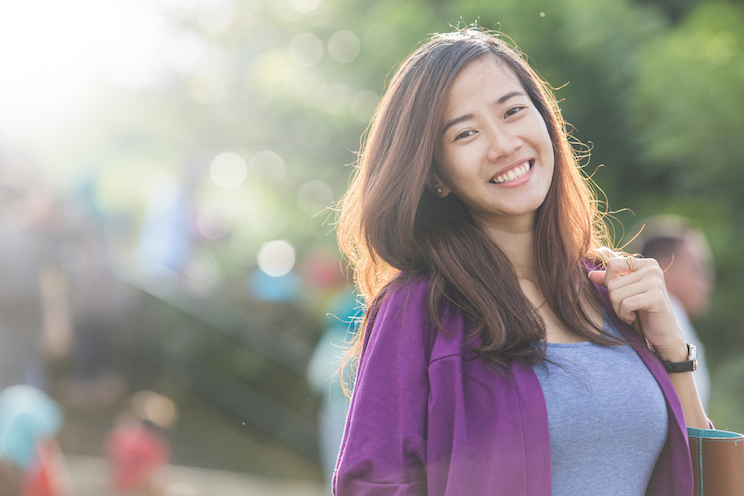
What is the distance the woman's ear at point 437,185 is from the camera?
139cm

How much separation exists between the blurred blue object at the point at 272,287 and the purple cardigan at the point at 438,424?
5006mm

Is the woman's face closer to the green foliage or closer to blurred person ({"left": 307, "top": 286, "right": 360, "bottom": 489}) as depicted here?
the green foliage

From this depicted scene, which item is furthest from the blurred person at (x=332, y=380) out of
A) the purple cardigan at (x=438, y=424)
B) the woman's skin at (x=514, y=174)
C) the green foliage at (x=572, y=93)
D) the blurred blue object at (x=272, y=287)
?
the blurred blue object at (x=272, y=287)

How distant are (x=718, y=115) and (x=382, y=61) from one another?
207 cm

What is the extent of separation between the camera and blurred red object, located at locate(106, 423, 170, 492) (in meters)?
4.70

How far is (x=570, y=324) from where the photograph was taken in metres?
1.34

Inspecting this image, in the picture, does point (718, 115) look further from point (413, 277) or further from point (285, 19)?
point (285, 19)

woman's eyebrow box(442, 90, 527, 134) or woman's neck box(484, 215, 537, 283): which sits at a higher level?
woman's eyebrow box(442, 90, 527, 134)

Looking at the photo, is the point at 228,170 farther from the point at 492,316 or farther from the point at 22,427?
the point at 492,316

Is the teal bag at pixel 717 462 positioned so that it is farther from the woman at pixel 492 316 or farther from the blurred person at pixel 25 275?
the blurred person at pixel 25 275

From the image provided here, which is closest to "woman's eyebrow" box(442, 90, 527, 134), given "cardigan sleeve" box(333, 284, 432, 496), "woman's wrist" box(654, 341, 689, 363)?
"cardigan sleeve" box(333, 284, 432, 496)

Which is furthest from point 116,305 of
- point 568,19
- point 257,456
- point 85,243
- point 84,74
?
point 568,19

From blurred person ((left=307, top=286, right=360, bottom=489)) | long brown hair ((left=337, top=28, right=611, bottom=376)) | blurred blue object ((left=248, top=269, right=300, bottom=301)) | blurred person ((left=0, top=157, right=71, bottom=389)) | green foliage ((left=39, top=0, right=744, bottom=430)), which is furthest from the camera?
blurred blue object ((left=248, top=269, right=300, bottom=301))

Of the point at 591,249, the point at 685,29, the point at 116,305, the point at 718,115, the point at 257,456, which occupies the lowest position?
the point at 257,456
